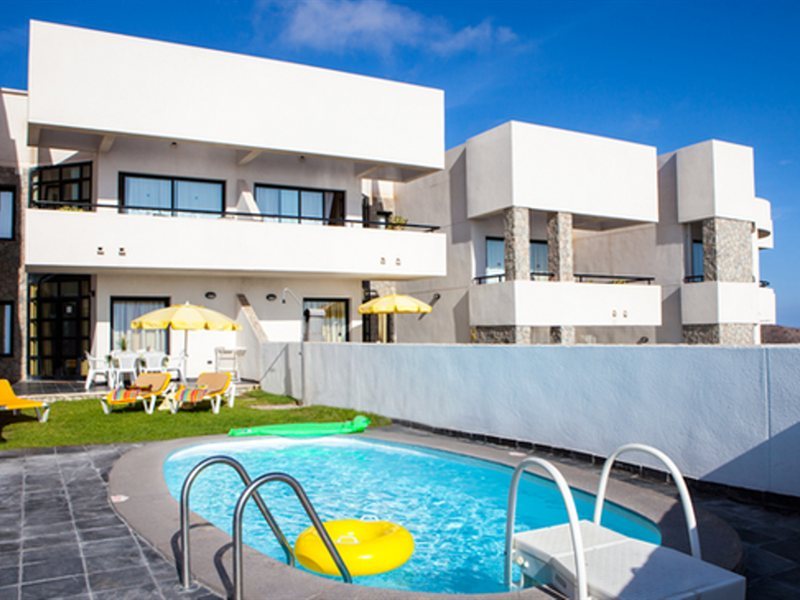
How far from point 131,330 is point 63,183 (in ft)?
18.2

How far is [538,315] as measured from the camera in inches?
839

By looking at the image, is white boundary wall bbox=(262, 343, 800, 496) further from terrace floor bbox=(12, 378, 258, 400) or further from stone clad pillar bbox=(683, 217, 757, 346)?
stone clad pillar bbox=(683, 217, 757, 346)

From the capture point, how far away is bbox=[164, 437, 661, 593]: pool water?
6516 millimetres

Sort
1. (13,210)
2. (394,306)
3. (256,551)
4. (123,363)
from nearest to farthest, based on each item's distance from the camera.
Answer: (256,551)
(123,363)
(394,306)
(13,210)

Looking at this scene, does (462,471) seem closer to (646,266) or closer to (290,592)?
(290,592)

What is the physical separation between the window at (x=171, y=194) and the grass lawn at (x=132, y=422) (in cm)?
677

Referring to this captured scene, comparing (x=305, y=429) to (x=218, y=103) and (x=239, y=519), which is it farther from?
(x=218, y=103)

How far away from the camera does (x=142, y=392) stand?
14.5 meters

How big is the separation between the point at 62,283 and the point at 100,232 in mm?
5244

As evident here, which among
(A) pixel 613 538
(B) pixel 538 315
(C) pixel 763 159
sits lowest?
(A) pixel 613 538

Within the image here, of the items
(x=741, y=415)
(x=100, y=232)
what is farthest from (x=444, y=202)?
(x=741, y=415)

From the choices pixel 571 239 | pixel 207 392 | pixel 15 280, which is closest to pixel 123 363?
pixel 207 392

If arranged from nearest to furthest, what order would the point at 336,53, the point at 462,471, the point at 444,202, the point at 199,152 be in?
1. the point at 462,471
2. the point at 199,152
3. the point at 444,202
4. the point at 336,53

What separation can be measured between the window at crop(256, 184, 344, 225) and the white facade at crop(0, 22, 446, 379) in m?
0.05
